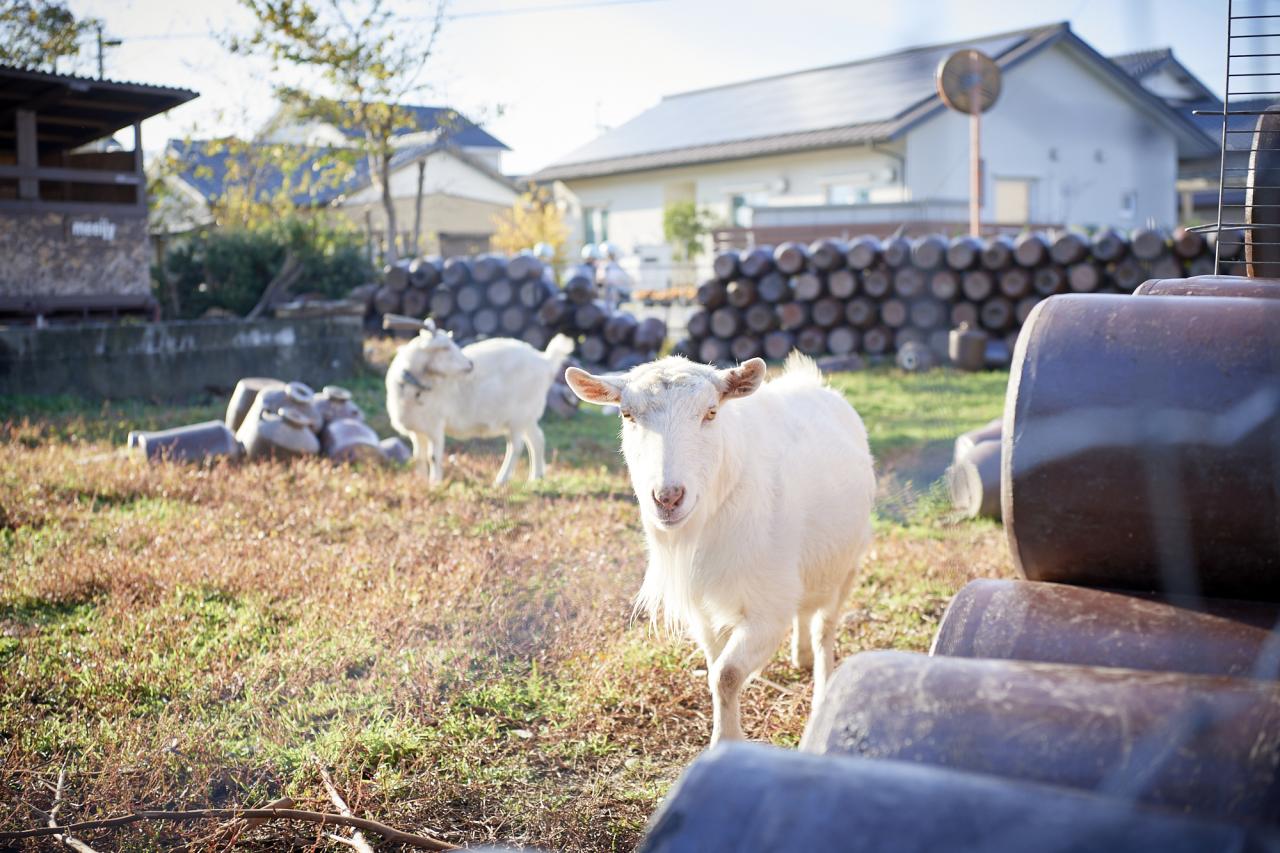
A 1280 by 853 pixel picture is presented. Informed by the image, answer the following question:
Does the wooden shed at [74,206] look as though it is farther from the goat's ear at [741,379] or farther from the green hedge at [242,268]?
the goat's ear at [741,379]

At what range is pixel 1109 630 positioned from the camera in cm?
242

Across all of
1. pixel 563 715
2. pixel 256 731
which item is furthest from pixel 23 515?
pixel 563 715

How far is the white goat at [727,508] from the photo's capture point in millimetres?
3549

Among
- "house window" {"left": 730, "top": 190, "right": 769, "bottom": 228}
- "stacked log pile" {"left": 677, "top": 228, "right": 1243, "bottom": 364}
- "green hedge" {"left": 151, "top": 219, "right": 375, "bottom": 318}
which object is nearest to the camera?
"stacked log pile" {"left": 677, "top": 228, "right": 1243, "bottom": 364}

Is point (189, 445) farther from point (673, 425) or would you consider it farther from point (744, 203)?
point (744, 203)

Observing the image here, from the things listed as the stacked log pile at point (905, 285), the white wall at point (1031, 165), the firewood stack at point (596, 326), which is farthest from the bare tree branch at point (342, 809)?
the white wall at point (1031, 165)

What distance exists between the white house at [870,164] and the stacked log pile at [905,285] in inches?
248

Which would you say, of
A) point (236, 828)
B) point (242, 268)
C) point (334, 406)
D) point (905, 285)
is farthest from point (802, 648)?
point (242, 268)

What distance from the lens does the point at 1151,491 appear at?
2.56 metres

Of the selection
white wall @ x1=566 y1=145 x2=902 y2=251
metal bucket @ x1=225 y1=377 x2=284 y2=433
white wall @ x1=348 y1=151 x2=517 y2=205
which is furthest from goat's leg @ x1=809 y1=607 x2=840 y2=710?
white wall @ x1=348 y1=151 x2=517 y2=205

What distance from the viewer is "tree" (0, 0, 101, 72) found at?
19.1 m

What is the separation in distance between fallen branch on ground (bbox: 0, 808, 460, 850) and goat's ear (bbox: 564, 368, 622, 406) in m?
1.65

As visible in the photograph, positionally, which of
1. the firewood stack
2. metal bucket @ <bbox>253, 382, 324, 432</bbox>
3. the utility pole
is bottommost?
metal bucket @ <bbox>253, 382, 324, 432</bbox>

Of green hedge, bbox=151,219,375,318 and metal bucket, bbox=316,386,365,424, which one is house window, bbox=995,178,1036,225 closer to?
green hedge, bbox=151,219,375,318
